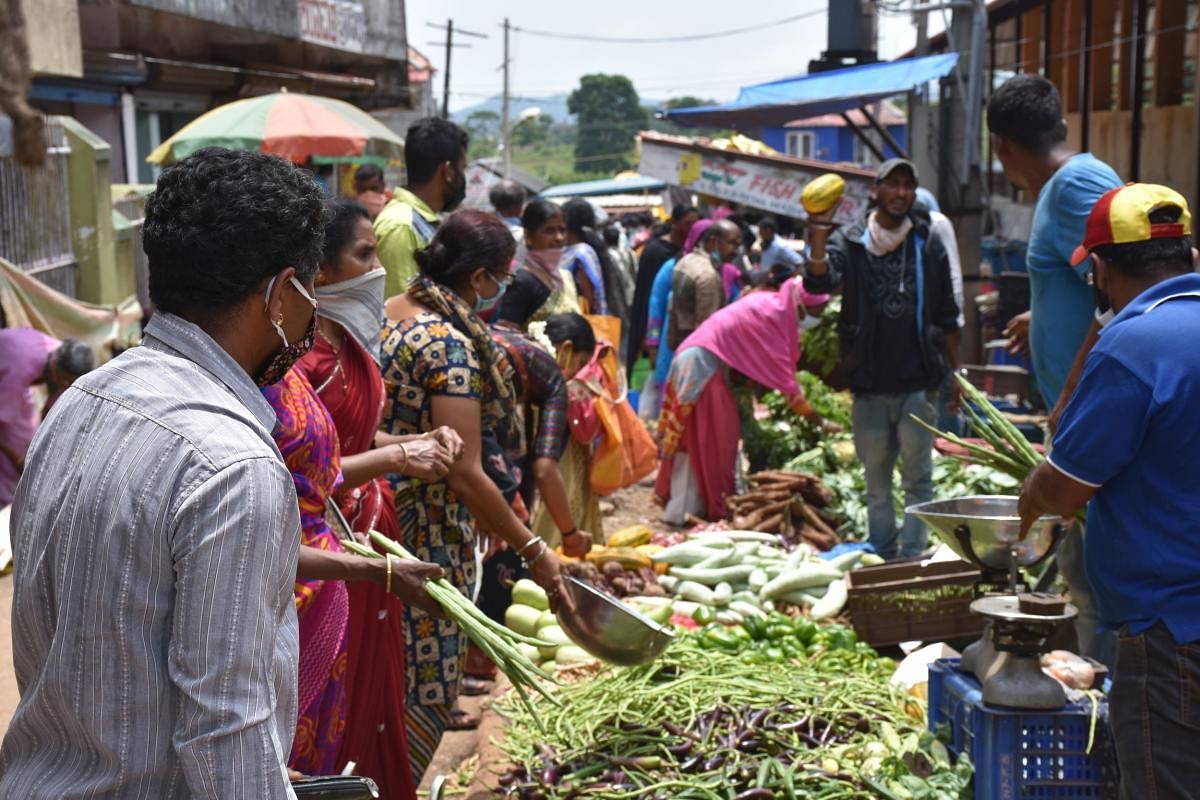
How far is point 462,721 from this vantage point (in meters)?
5.34

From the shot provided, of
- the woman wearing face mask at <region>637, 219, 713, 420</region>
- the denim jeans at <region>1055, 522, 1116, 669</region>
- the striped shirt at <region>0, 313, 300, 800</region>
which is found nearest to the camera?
the striped shirt at <region>0, 313, 300, 800</region>

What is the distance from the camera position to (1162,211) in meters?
3.25

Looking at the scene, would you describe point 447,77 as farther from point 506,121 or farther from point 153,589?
point 153,589

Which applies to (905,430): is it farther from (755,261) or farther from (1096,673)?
(755,261)

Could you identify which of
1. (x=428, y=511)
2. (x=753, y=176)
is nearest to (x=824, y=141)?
(x=753, y=176)

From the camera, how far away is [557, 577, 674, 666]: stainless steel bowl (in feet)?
13.2

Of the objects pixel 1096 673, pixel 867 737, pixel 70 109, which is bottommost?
pixel 867 737

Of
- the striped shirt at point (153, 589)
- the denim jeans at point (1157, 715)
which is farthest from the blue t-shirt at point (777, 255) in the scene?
the striped shirt at point (153, 589)

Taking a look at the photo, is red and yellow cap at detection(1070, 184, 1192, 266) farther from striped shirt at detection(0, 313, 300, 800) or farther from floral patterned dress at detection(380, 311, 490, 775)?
striped shirt at detection(0, 313, 300, 800)

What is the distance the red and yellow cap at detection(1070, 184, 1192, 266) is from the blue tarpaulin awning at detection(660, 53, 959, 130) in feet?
34.2

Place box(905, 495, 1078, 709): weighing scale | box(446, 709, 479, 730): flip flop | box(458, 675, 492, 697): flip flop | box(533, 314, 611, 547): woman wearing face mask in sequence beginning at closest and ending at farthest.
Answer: box(905, 495, 1078, 709): weighing scale, box(446, 709, 479, 730): flip flop, box(458, 675, 492, 697): flip flop, box(533, 314, 611, 547): woman wearing face mask

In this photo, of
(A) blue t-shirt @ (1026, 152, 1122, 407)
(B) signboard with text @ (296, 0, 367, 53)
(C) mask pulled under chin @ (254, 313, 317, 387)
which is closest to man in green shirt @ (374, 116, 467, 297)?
(A) blue t-shirt @ (1026, 152, 1122, 407)

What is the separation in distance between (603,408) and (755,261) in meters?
9.74

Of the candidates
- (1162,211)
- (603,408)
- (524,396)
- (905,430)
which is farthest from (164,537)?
(905,430)
